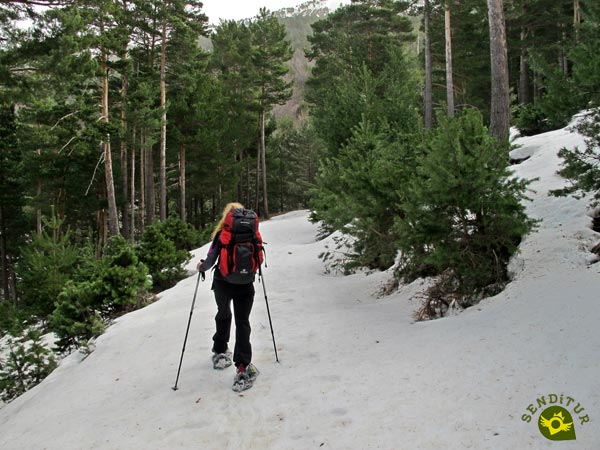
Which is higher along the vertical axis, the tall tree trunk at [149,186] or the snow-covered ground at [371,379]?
the tall tree trunk at [149,186]

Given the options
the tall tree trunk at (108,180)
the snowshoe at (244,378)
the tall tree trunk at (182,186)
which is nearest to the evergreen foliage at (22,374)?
the snowshoe at (244,378)

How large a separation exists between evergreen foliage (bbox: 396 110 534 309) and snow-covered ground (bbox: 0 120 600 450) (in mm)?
431

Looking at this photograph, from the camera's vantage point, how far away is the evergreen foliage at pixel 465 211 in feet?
16.7

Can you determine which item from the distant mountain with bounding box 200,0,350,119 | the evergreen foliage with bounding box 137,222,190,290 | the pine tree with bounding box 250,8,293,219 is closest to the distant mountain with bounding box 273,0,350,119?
the distant mountain with bounding box 200,0,350,119

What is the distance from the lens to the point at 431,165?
17.1 feet

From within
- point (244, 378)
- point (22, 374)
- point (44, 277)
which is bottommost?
point (22, 374)

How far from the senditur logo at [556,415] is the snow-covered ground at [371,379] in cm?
2

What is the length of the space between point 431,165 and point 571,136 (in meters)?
7.80

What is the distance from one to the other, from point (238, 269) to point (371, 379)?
179cm

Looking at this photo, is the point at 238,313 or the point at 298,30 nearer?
the point at 238,313

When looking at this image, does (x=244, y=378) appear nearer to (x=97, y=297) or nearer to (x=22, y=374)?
(x=22, y=374)

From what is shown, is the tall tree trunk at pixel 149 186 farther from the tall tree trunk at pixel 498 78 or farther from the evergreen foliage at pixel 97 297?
the tall tree trunk at pixel 498 78

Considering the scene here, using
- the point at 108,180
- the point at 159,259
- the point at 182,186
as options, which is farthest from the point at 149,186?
the point at 159,259

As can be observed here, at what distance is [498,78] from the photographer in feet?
31.8
